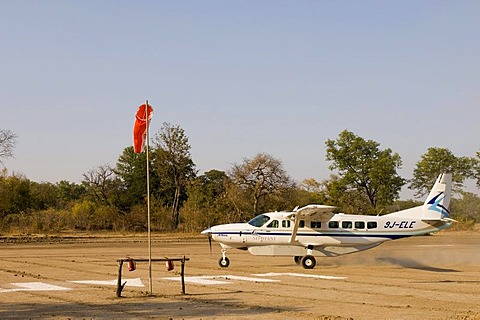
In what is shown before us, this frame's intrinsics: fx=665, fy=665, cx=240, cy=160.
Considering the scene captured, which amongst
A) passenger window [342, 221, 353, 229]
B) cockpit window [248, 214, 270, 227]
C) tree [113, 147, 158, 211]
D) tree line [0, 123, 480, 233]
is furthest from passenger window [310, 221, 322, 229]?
tree [113, 147, 158, 211]

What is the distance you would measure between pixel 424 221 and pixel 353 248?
11.1 ft

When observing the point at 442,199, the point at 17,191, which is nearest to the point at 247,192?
the point at 17,191

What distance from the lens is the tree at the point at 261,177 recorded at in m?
72.4

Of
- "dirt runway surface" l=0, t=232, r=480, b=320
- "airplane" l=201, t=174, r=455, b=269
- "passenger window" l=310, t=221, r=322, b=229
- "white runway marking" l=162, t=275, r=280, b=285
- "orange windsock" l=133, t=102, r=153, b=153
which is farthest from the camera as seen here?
"passenger window" l=310, t=221, r=322, b=229

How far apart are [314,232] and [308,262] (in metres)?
1.43

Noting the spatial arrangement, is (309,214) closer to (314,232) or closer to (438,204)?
(314,232)

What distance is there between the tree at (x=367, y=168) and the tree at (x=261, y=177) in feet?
35.0

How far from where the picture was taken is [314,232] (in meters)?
29.1

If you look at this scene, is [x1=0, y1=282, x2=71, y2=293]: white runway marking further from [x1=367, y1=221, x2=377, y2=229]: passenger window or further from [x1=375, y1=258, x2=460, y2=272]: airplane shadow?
[x1=375, y1=258, x2=460, y2=272]: airplane shadow

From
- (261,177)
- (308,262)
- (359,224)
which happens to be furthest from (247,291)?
(261,177)

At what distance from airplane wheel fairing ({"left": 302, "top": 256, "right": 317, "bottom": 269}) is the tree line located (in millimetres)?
35715

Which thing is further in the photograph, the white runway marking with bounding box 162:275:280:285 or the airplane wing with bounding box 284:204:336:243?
the airplane wing with bounding box 284:204:336:243

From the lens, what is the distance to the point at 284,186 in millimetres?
73375

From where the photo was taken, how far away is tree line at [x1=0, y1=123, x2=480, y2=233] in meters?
A: 71.5
